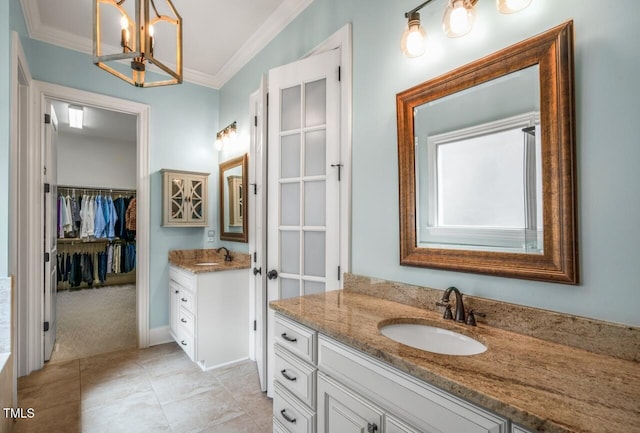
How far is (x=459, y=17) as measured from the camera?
1.23 metres

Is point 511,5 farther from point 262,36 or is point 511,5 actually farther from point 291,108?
point 262,36

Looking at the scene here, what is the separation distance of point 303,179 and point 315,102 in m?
0.53

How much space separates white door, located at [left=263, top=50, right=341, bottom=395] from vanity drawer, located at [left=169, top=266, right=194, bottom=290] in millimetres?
908

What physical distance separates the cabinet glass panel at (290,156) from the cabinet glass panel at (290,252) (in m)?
0.43

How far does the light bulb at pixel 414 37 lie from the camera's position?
1377mm

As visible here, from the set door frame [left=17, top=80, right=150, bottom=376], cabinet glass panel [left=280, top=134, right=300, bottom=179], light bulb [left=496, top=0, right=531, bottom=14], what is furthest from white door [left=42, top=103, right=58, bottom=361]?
light bulb [left=496, top=0, right=531, bottom=14]

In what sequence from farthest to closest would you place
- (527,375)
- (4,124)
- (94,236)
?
1. (94,236)
2. (4,124)
3. (527,375)

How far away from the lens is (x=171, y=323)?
10.8 ft

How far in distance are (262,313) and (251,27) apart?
2.47 meters

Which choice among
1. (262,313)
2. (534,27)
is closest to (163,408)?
(262,313)

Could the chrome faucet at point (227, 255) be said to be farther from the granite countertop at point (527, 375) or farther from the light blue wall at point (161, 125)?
the granite countertop at point (527, 375)

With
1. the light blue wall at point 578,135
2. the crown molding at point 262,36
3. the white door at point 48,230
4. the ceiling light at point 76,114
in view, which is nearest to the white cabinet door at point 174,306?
the white door at point 48,230

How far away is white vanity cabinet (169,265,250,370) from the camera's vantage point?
2.71 metres

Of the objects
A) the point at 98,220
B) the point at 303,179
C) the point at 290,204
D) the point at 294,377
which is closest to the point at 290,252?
the point at 290,204
